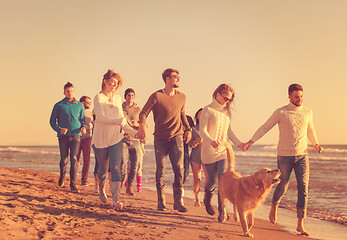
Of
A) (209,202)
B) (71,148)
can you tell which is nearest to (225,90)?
(209,202)

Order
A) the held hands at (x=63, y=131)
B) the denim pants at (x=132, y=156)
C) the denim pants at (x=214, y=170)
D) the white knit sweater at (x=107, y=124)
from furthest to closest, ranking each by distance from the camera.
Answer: the denim pants at (x=132, y=156), the held hands at (x=63, y=131), the white knit sweater at (x=107, y=124), the denim pants at (x=214, y=170)

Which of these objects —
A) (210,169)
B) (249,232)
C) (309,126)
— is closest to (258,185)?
(249,232)

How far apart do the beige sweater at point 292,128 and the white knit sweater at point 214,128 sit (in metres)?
0.53

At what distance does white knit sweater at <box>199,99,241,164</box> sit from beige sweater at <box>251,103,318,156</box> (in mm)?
526

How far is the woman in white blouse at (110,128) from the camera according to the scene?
607 centimetres

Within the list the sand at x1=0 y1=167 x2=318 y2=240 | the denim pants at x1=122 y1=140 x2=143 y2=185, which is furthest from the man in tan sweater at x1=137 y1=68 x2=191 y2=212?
the denim pants at x1=122 y1=140 x2=143 y2=185

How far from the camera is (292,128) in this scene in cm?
561

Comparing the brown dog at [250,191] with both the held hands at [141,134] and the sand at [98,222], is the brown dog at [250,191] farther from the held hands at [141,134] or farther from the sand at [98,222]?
the held hands at [141,134]

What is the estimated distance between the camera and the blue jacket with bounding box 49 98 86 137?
7766 millimetres

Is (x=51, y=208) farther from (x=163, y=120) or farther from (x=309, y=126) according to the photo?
(x=309, y=126)

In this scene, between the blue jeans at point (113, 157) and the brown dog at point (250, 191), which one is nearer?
the brown dog at point (250, 191)

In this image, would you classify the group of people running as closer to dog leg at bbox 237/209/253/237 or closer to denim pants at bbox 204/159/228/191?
denim pants at bbox 204/159/228/191

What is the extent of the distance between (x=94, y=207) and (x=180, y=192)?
1.53 metres

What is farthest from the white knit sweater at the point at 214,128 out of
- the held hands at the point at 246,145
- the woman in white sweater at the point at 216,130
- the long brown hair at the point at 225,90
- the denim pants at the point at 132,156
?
the denim pants at the point at 132,156
